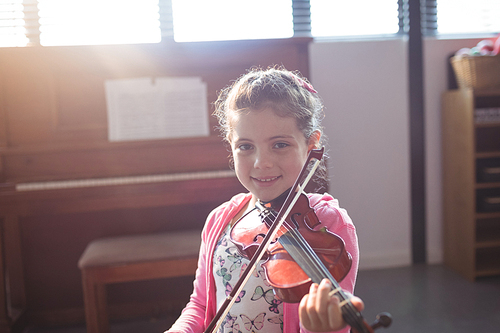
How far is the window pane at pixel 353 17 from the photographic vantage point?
2580 mm

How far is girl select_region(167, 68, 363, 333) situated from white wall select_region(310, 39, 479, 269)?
174cm

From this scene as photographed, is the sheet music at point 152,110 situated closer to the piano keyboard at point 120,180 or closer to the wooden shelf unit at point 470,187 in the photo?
the piano keyboard at point 120,180

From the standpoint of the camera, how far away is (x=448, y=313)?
196cm

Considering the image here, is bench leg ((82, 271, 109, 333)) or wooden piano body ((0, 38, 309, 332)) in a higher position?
wooden piano body ((0, 38, 309, 332))

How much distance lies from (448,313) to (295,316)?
5.02 ft

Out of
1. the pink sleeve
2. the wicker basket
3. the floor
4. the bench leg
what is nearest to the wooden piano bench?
the bench leg

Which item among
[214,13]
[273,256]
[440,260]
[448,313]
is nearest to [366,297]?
[448,313]

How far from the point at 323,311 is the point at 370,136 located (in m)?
2.23

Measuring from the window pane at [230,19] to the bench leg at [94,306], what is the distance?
1503mm

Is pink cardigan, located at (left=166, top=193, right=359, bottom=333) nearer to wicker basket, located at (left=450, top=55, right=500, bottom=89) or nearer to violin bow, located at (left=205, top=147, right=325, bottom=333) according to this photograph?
violin bow, located at (left=205, top=147, right=325, bottom=333)

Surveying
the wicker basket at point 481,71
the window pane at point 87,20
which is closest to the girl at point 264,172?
the window pane at point 87,20

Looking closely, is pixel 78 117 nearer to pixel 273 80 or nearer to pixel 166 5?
pixel 166 5

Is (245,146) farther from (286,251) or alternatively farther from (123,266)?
(123,266)

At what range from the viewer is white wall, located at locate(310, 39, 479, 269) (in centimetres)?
255
